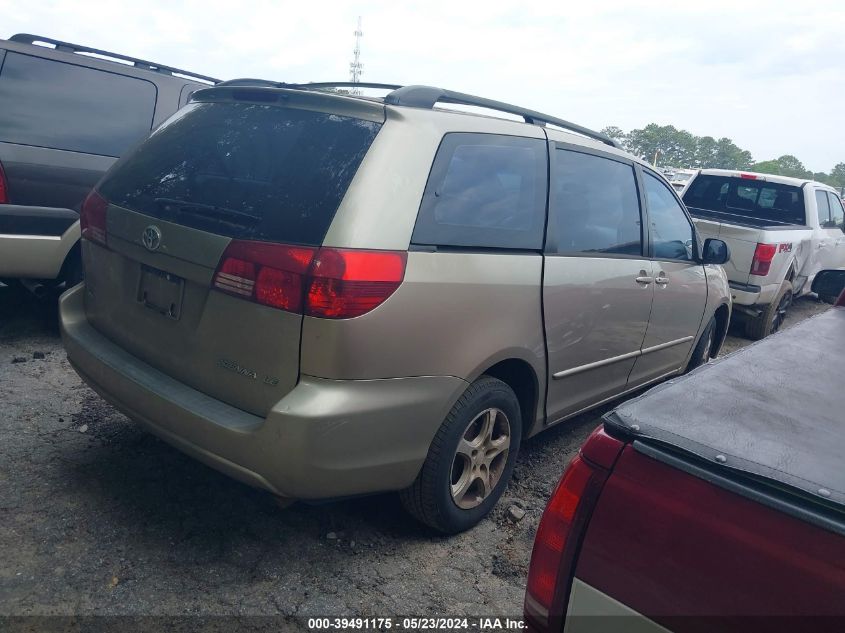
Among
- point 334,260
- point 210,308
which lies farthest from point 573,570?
point 210,308

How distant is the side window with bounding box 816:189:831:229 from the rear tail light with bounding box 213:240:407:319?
28.1 ft

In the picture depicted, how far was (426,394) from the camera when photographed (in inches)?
103

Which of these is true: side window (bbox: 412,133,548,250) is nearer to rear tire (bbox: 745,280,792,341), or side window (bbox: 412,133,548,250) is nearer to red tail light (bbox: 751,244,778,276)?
red tail light (bbox: 751,244,778,276)

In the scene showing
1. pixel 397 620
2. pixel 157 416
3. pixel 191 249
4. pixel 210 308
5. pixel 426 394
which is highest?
pixel 191 249

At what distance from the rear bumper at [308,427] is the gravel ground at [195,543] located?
417 mm

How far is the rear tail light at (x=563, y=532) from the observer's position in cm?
140

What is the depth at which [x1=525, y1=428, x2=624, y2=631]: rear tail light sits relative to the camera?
4.59 ft

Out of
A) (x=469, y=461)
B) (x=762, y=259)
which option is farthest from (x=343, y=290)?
(x=762, y=259)

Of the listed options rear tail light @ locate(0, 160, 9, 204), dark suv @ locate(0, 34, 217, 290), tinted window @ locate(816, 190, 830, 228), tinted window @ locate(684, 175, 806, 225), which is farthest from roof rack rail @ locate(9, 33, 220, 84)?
tinted window @ locate(816, 190, 830, 228)

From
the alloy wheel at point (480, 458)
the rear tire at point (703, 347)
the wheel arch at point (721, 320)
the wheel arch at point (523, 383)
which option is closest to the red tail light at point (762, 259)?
the wheel arch at point (721, 320)

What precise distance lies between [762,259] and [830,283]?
3436 millimetres

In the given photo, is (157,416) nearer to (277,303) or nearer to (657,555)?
(277,303)

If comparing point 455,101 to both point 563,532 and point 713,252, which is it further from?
point 713,252

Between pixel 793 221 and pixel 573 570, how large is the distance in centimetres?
871
